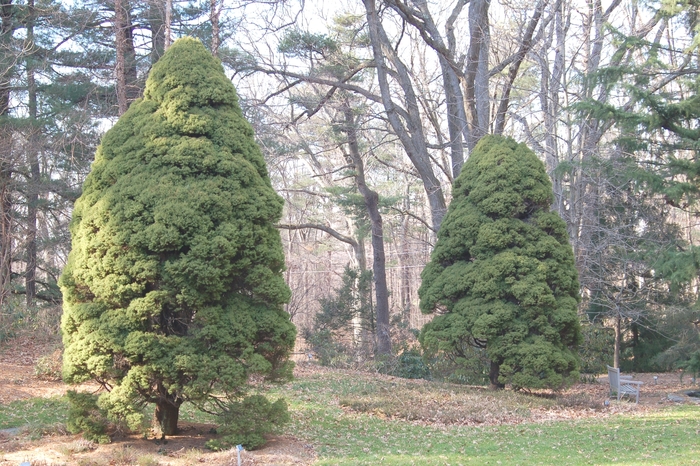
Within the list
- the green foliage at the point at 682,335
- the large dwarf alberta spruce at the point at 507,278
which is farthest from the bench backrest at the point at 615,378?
the green foliage at the point at 682,335

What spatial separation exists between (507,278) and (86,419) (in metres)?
8.09

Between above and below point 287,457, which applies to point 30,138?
above

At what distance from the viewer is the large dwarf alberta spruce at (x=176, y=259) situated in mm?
7273

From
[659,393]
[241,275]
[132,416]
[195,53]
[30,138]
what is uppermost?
[30,138]

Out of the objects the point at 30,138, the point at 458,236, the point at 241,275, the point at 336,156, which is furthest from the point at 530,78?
the point at 241,275

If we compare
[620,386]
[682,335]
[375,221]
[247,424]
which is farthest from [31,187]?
[682,335]

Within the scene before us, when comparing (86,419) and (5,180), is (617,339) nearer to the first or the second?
(86,419)

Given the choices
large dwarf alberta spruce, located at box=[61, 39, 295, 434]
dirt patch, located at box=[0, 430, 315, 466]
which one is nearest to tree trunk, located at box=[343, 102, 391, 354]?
large dwarf alberta spruce, located at box=[61, 39, 295, 434]

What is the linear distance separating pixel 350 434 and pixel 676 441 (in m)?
4.45

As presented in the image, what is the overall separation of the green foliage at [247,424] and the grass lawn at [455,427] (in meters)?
0.73

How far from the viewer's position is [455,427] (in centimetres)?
983

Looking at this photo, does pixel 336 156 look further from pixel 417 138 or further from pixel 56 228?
pixel 56 228

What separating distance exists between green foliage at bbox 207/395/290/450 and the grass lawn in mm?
729

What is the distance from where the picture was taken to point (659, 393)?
48.1 ft
